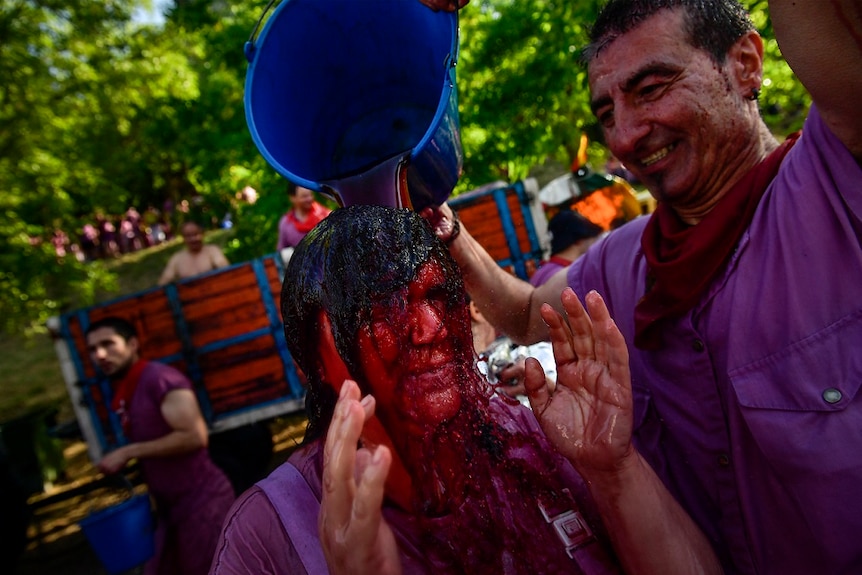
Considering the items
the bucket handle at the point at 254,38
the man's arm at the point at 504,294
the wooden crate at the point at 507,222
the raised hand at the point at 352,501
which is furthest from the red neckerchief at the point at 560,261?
the raised hand at the point at 352,501

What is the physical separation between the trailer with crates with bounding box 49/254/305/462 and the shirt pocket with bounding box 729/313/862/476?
4.19m

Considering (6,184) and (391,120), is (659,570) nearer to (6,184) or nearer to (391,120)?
(391,120)

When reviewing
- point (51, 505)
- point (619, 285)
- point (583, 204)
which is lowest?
point (51, 505)

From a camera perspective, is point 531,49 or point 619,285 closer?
point 619,285

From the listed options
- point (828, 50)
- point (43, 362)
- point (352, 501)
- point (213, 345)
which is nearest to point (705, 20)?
point (828, 50)

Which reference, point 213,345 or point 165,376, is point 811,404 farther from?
point 213,345

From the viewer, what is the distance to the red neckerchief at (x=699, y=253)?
1575 mm

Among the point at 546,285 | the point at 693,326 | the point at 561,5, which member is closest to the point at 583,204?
the point at 561,5

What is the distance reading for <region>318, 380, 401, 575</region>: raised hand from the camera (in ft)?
2.91

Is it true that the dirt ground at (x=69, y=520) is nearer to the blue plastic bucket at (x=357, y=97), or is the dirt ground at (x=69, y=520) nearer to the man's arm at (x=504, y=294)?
the man's arm at (x=504, y=294)

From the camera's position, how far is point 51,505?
7812 millimetres

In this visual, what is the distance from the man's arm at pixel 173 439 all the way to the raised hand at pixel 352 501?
124 inches

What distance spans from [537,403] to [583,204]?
16.9ft

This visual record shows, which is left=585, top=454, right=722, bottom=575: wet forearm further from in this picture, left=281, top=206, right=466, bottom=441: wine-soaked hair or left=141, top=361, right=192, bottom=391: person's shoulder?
left=141, top=361, right=192, bottom=391: person's shoulder
